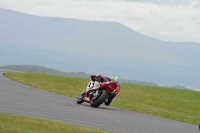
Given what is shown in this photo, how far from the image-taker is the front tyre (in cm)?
2645

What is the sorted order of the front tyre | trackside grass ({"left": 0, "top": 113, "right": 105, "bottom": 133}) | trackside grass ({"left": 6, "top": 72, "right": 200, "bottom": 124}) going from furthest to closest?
trackside grass ({"left": 6, "top": 72, "right": 200, "bottom": 124})
the front tyre
trackside grass ({"left": 0, "top": 113, "right": 105, "bottom": 133})

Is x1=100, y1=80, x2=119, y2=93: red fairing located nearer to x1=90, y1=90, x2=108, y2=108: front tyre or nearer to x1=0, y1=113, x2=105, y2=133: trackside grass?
x1=90, y1=90, x2=108, y2=108: front tyre

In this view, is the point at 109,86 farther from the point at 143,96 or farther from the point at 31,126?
the point at 143,96

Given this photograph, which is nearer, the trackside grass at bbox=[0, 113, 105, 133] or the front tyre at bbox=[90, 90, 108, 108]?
the trackside grass at bbox=[0, 113, 105, 133]

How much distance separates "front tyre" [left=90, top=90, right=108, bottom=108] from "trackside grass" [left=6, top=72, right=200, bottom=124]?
369 cm

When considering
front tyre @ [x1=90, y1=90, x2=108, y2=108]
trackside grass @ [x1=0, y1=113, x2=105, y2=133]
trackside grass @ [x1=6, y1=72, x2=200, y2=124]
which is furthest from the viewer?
trackside grass @ [x1=6, y1=72, x2=200, y2=124]

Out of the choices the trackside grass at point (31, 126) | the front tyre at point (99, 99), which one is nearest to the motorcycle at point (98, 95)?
the front tyre at point (99, 99)

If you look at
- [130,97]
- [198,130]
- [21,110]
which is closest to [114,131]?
[21,110]

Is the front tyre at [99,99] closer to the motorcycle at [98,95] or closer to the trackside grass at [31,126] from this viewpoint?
the motorcycle at [98,95]

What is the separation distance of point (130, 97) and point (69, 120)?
20119 mm

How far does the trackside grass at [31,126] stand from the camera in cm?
Result: 1488

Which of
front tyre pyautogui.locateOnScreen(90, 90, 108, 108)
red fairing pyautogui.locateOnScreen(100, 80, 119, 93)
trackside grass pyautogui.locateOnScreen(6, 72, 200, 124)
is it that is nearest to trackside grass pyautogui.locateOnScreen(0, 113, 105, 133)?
front tyre pyautogui.locateOnScreen(90, 90, 108, 108)

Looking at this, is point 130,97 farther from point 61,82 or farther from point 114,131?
point 114,131

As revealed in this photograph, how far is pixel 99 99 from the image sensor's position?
2650cm
